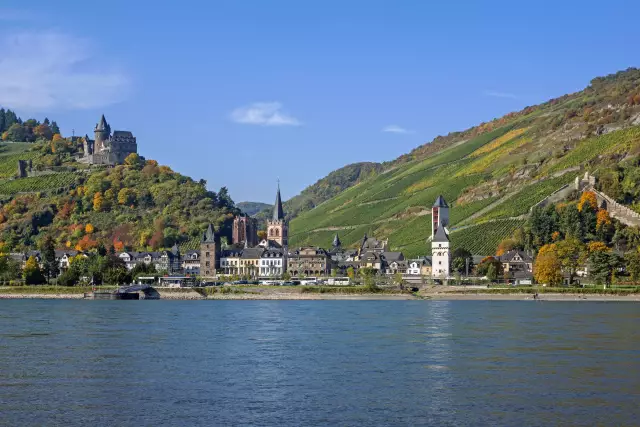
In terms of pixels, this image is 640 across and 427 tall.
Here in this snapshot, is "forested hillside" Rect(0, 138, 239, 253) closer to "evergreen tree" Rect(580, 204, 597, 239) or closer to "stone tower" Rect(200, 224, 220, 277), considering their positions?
"stone tower" Rect(200, 224, 220, 277)

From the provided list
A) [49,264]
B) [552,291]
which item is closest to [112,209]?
[49,264]

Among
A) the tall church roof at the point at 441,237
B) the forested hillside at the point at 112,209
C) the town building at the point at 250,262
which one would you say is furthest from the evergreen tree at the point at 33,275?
the tall church roof at the point at 441,237

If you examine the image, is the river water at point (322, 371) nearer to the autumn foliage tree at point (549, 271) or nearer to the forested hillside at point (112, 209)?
the autumn foliage tree at point (549, 271)

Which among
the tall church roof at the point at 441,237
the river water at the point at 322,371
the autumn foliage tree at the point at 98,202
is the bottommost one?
the river water at the point at 322,371

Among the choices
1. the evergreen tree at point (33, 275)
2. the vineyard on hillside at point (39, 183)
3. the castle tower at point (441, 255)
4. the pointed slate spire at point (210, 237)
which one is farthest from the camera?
the vineyard on hillside at point (39, 183)

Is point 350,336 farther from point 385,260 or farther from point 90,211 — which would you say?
point 90,211

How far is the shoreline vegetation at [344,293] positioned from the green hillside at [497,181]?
27.8 meters

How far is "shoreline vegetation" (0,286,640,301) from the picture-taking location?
90250mm

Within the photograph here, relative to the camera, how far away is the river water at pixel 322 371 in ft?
95.6

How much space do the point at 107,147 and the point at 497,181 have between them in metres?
78.4

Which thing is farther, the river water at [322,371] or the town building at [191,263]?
the town building at [191,263]

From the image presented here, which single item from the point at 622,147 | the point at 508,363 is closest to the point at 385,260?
the point at 622,147

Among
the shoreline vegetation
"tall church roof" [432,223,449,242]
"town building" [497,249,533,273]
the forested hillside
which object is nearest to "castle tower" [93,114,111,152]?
the forested hillside

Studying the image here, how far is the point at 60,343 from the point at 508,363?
875 inches
